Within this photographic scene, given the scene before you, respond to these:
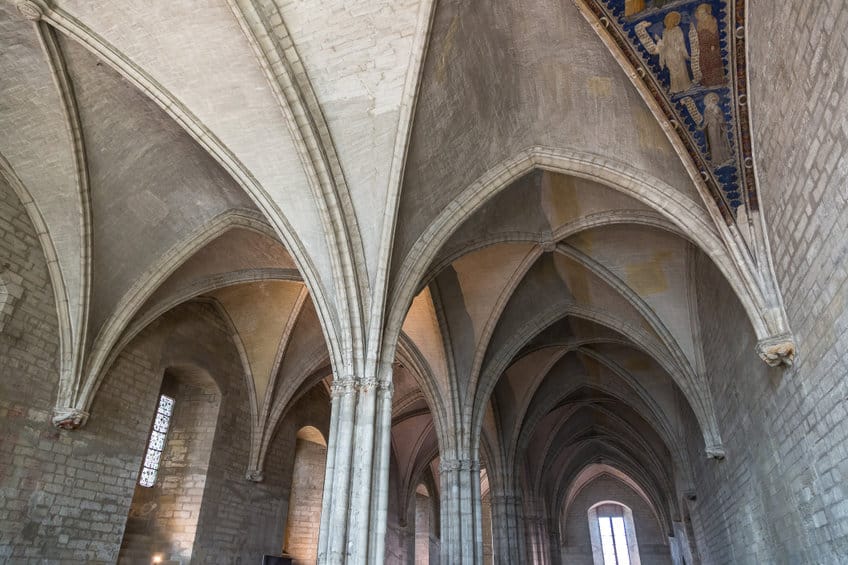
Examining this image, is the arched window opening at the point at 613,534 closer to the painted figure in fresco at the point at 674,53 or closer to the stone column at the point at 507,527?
the stone column at the point at 507,527

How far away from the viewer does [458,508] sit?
13.0m

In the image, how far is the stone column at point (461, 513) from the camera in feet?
41.6

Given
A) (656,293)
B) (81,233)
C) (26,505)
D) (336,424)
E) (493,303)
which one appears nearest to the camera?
(336,424)

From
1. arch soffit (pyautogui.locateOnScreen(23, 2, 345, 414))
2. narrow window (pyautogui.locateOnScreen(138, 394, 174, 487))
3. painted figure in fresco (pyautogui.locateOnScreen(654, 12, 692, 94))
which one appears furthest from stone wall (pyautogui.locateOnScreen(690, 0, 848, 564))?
narrow window (pyautogui.locateOnScreen(138, 394, 174, 487))

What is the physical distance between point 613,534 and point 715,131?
2745 cm

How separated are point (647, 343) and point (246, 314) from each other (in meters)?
9.54

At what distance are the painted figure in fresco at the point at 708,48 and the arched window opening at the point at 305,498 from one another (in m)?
13.3

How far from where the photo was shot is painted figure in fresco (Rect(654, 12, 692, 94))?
775 centimetres

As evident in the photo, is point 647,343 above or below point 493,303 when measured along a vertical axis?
below

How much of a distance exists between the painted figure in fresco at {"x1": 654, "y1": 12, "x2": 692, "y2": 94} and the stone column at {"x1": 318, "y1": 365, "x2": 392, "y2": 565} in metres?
5.95

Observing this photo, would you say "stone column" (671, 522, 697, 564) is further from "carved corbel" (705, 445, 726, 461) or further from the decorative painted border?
the decorative painted border

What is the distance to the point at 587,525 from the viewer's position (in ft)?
102

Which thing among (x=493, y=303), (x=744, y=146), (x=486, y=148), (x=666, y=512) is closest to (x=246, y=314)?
(x=493, y=303)

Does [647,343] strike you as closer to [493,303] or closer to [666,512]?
[493,303]
